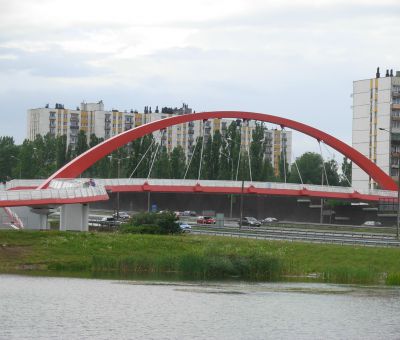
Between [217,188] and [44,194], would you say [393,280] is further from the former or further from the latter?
[217,188]

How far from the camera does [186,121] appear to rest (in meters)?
99.4

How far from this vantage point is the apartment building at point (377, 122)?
153 m

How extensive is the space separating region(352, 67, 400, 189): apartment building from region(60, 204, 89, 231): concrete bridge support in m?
82.6

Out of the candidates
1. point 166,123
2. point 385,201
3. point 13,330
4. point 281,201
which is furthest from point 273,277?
point 281,201

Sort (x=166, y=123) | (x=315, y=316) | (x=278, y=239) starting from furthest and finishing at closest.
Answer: (x=166, y=123) → (x=278, y=239) → (x=315, y=316)

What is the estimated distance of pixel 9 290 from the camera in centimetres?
4569

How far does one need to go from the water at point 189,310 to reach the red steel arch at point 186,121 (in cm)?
3233

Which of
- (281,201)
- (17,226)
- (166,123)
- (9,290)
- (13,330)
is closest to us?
(13,330)

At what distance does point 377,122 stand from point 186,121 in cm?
6250

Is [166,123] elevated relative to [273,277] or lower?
elevated

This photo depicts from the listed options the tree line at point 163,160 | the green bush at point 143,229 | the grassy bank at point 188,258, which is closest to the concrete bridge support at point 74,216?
A: the green bush at point 143,229

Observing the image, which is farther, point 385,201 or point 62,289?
point 385,201

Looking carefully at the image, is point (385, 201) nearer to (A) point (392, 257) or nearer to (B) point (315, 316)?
(A) point (392, 257)

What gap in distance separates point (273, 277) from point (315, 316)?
54.1 ft
